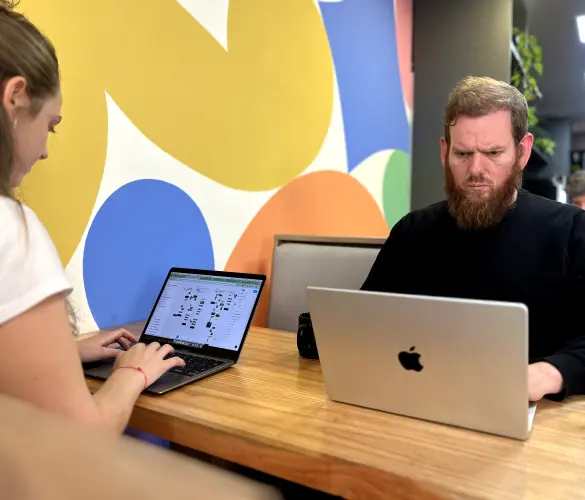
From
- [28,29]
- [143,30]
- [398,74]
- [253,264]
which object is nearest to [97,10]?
[143,30]

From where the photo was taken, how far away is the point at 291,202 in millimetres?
2143

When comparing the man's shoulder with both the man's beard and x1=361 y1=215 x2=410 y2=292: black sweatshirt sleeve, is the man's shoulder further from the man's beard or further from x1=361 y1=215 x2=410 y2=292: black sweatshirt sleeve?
x1=361 y1=215 x2=410 y2=292: black sweatshirt sleeve

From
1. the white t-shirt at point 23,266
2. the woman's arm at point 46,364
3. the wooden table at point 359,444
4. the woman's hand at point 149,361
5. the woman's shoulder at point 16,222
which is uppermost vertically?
the woman's shoulder at point 16,222

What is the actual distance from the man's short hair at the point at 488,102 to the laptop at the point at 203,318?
2.14 ft

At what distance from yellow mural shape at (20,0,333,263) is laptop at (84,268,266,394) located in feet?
0.95

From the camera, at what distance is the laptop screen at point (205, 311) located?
124cm

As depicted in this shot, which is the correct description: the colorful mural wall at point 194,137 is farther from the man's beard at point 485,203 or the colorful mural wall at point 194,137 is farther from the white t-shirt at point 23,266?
the man's beard at point 485,203

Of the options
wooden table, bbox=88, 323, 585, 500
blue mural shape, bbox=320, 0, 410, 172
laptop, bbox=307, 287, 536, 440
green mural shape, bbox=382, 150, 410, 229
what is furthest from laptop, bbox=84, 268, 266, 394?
green mural shape, bbox=382, 150, 410, 229

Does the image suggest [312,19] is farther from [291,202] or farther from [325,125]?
[291,202]

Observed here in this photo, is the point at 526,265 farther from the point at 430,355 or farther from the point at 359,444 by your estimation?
the point at 359,444

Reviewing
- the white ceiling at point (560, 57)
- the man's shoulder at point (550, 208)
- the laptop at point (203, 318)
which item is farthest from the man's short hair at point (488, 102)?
the white ceiling at point (560, 57)

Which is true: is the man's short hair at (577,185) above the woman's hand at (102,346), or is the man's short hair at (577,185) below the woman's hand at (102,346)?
below

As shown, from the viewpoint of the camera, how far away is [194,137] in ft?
5.54

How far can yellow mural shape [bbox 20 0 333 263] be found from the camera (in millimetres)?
1357
